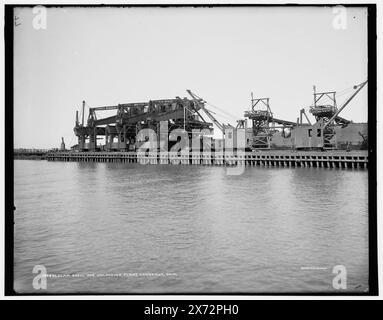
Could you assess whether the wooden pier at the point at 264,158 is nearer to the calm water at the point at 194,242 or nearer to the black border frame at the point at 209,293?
the calm water at the point at 194,242

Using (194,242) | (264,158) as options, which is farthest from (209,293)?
(264,158)

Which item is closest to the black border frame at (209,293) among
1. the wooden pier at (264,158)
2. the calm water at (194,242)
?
the calm water at (194,242)

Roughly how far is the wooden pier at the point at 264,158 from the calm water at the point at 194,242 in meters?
11.5

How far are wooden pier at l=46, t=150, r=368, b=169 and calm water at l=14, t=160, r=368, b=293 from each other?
11.5m

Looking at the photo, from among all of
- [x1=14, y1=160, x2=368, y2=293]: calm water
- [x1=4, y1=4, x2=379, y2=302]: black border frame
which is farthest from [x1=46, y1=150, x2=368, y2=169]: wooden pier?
[x1=4, y1=4, x2=379, y2=302]: black border frame

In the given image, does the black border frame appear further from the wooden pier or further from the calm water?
the wooden pier

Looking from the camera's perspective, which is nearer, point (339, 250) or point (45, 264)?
point (45, 264)

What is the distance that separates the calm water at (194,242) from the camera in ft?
18.7

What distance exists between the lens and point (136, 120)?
35938 mm

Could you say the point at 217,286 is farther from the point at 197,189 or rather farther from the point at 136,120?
the point at 136,120

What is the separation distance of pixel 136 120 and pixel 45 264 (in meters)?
30.3

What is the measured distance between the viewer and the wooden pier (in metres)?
23.8
